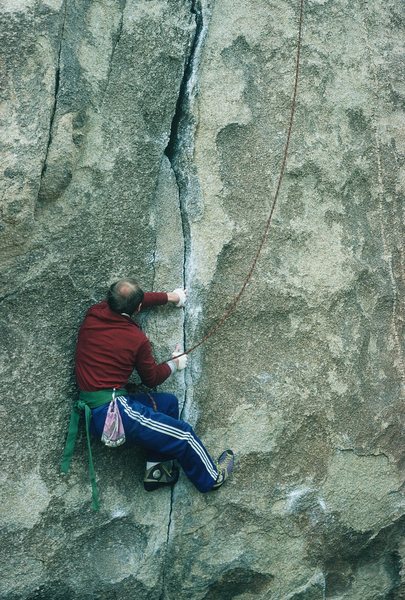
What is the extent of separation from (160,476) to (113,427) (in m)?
0.43

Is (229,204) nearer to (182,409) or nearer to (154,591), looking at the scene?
(182,409)

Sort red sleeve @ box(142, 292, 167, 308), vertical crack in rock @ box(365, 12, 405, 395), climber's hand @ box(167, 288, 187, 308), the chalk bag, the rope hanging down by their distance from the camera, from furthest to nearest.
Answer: vertical crack in rock @ box(365, 12, 405, 395) < the rope hanging down < climber's hand @ box(167, 288, 187, 308) < red sleeve @ box(142, 292, 167, 308) < the chalk bag

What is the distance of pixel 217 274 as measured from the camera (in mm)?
3803

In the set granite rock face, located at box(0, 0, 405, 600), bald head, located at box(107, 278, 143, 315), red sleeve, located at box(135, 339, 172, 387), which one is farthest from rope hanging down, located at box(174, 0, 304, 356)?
bald head, located at box(107, 278, 143, 315)

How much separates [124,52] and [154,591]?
2.52m

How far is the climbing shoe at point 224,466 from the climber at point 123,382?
13 centimetres

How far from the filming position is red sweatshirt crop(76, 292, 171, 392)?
341cm

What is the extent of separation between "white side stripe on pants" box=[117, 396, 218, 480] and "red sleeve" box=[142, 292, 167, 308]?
45 cm

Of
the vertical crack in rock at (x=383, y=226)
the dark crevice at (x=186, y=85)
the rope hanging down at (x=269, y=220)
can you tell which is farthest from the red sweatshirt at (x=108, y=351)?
the vertical crack in rock at (x=383, y=226)

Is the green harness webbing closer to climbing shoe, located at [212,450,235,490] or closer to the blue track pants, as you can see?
the blue track pants

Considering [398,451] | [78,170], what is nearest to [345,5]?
[78,170]

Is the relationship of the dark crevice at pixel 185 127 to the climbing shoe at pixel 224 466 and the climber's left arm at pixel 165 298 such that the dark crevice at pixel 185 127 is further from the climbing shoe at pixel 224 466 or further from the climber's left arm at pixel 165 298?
the climbing shoe at pixel 224 466

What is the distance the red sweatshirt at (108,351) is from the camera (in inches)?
134

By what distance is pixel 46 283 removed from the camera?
3455mm
